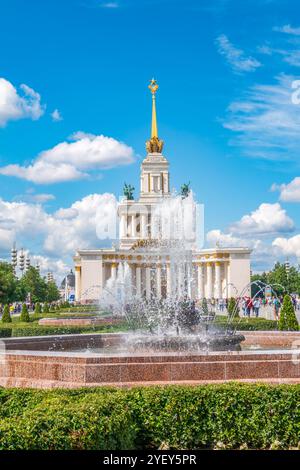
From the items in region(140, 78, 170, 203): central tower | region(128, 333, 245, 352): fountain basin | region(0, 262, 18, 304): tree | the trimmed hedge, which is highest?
region(140, 78, 170, 203): central tower

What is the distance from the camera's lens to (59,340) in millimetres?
16094

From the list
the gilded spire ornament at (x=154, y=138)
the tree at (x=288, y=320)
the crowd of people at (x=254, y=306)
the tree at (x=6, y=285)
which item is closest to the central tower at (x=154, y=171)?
the gilded spire ornament at (x=154, y=138)

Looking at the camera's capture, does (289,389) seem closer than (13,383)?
Yes

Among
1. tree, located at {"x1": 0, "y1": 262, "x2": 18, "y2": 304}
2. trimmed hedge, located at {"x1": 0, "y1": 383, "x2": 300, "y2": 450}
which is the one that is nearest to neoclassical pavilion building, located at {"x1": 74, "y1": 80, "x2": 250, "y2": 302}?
tree, located at {"x1": 0, "y1": 262, "x2": 18, "y2": 304}

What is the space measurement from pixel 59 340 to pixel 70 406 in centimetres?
837

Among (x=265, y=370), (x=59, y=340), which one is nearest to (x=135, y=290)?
(x=59, y=340)

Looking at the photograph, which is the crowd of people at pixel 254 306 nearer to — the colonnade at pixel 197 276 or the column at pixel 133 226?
the colonnade at pixel 197 276

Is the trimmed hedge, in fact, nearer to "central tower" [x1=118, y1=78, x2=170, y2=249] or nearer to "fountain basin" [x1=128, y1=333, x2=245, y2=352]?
"fountain basin" [x1=128, y1=333, x2=245, y2=352]

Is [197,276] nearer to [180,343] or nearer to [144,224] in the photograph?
[144,224]

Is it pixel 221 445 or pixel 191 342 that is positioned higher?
pixel 191 342

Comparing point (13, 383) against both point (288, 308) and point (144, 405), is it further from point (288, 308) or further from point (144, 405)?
point (288, 308)

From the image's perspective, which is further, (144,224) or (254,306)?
(144,224)

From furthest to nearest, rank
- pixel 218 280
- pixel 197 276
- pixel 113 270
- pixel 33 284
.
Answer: pixel 197 276 → pixel 113 270 → pixel 218 280 → pixel 33 284

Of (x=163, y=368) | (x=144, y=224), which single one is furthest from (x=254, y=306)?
(x=144, y=224)
